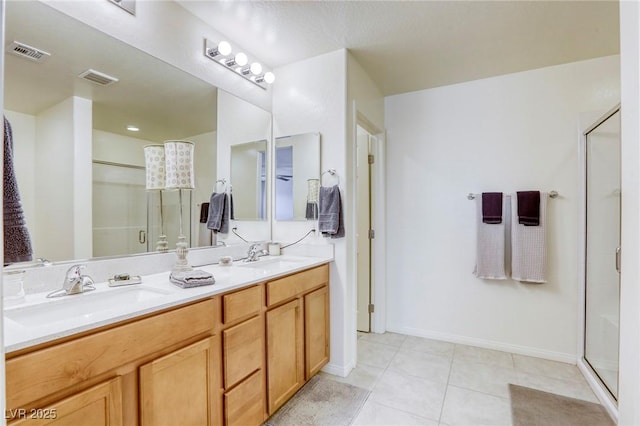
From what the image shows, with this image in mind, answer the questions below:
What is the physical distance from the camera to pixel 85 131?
1501mm

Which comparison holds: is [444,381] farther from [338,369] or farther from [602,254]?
[602,254]

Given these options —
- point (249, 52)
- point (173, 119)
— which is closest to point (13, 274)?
point (173, 119)

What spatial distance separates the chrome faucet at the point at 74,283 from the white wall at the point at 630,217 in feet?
6.59

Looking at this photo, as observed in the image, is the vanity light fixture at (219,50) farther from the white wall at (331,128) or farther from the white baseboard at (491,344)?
the white baseboard at (491,344)

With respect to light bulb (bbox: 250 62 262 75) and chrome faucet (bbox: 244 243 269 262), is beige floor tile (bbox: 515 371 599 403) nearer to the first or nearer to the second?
chrome faucet (bbox: 244 243 269 262)

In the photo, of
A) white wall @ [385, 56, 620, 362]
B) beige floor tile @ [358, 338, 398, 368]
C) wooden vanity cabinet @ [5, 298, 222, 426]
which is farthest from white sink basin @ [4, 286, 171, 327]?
white wall @ [385, 56, 620, 362]

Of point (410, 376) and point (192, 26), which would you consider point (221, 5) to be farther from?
point (410, 376)

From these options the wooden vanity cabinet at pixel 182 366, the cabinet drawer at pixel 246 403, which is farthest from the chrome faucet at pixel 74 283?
the cabinet drawer at pixel 246 403

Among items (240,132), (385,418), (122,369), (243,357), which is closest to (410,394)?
(385,418)

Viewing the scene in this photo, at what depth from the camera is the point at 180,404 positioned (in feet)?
4.00

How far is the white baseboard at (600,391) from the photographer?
5.98ft

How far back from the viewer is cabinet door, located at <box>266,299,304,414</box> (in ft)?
5.71

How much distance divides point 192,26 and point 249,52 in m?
0.53

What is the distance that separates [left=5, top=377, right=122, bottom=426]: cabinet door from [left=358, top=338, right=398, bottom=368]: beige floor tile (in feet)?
6.18
